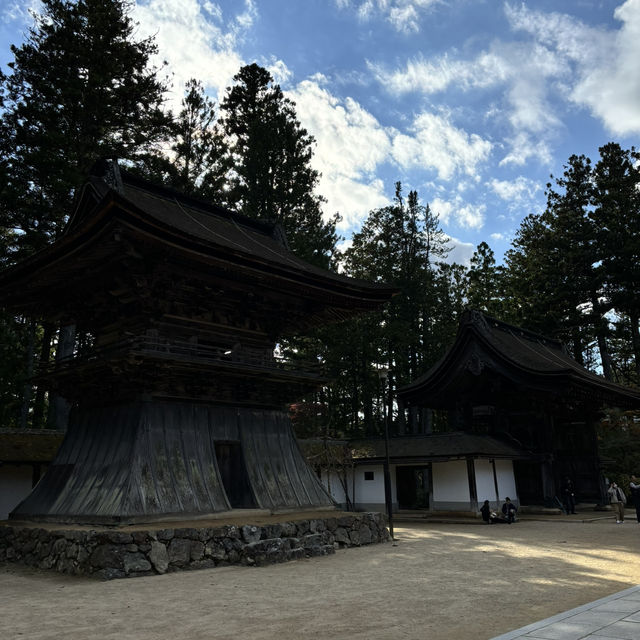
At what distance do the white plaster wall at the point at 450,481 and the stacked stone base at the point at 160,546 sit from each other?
10.4 meters

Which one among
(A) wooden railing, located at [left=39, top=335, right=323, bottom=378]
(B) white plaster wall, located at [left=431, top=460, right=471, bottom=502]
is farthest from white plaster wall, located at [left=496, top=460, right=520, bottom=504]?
(A) wooden railing, located at [left=39, top=335, right=323, bottom=378]

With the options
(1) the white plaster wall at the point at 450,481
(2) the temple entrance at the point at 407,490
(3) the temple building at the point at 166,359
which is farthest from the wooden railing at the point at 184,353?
(2) the temple entrance at the point at 407,490

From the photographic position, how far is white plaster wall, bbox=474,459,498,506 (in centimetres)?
2325

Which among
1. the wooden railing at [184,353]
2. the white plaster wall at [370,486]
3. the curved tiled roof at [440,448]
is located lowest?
the white plaster wall at [370,486]

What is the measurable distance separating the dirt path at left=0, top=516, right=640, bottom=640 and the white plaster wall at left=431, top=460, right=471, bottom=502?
372 inches

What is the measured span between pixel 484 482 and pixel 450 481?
143 centimetres

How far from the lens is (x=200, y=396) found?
50.4 feet

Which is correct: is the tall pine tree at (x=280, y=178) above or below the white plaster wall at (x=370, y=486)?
above

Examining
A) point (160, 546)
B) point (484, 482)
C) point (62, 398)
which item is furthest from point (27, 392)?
point (484, 482)

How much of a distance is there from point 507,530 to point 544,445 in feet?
26.2

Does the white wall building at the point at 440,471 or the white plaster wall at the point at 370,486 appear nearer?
the white wall building at the point at 440,471

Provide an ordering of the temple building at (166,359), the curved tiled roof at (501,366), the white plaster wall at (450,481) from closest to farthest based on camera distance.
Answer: the temple building at (166,359) → the white plaster wall at (450,481) → the curved tiled roof at (501,366)

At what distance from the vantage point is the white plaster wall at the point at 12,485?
17125 mm

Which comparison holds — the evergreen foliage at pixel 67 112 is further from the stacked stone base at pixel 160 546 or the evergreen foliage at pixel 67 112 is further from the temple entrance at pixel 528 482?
the temple entrance at pixel 528 482
